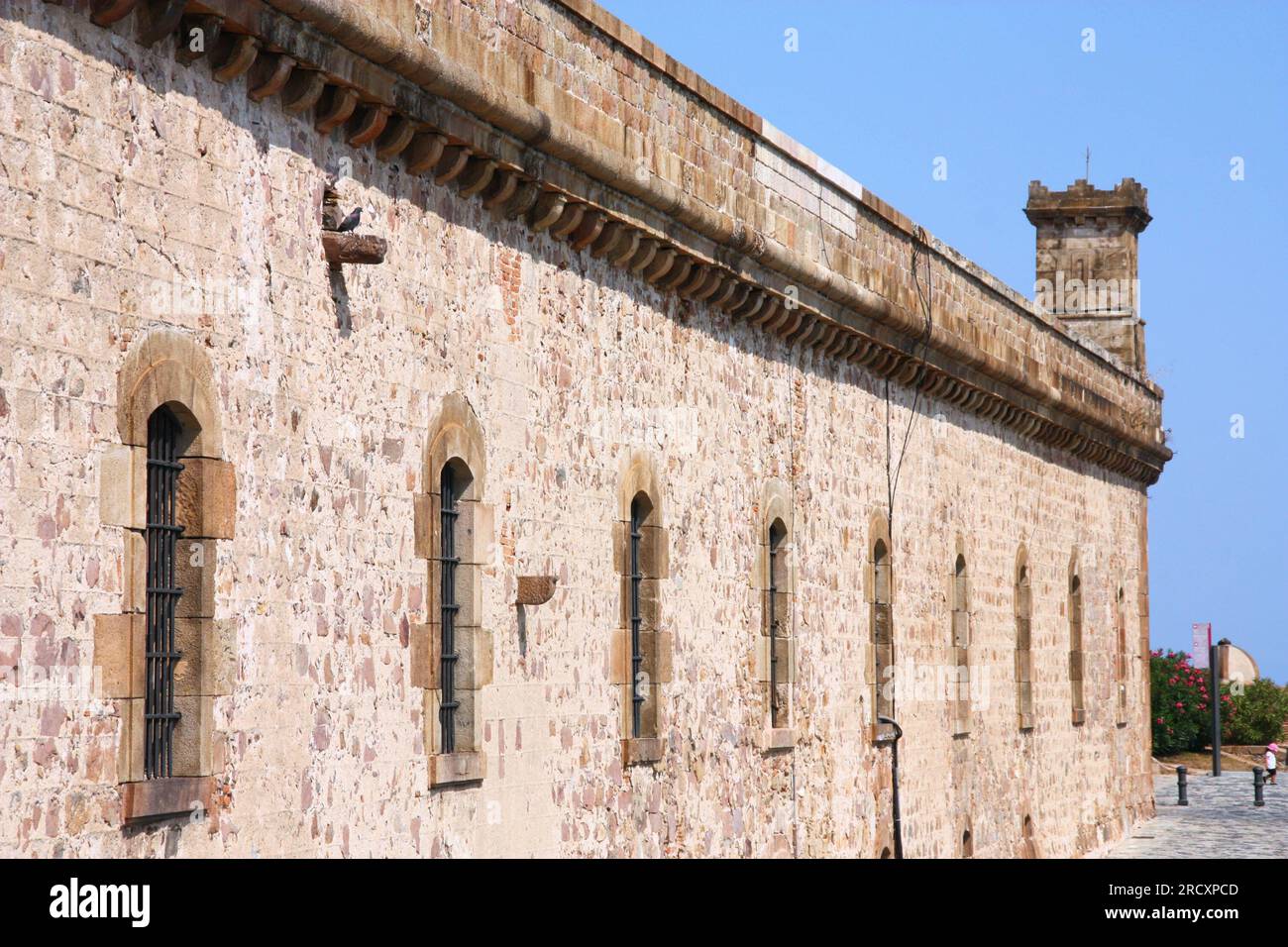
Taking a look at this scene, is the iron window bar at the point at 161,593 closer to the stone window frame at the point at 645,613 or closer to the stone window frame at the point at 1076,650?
the stone window frame at the point at 645,613

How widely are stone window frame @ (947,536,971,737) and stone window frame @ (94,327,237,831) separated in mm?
13536

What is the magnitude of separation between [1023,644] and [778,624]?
9.27 meters

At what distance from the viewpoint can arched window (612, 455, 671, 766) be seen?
13.5 metres

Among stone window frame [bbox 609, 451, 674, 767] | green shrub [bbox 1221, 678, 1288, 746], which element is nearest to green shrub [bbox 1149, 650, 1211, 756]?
green shrub [bbox 1221, 678, 1288, 746]

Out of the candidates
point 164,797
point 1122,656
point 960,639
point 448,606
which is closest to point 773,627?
point 448,606

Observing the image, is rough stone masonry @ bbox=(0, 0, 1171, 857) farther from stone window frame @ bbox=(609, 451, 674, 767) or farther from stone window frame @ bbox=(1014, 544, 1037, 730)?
stone window frame @ bbox=(1014, 544, 1037, 730)

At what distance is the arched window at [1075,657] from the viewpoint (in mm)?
27859

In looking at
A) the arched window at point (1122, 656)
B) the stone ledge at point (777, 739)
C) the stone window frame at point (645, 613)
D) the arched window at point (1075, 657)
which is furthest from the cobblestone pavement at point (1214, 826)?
the stone window frame at point (645, 613)

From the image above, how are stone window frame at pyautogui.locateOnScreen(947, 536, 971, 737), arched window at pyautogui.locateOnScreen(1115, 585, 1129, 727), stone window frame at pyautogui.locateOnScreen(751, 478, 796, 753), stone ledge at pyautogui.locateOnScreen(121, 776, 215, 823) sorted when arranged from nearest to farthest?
1. stone ledge at pyautogui.locateOnScreen(121, 776, 215, 823)
2. stone window frame at pyautogui.locateOnScreen(751, 478, 796, 753)
3. stone window frame at pyautogui.locateOnScreen(947, 536, 971, 737)
4. arched window at pyautogui.locateOnScreen(1115, 585, 1129, 727)

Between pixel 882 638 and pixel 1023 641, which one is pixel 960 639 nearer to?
pixel 882 638

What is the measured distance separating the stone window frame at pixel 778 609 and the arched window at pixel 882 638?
2444 millimetres

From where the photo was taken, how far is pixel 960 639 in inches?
870
